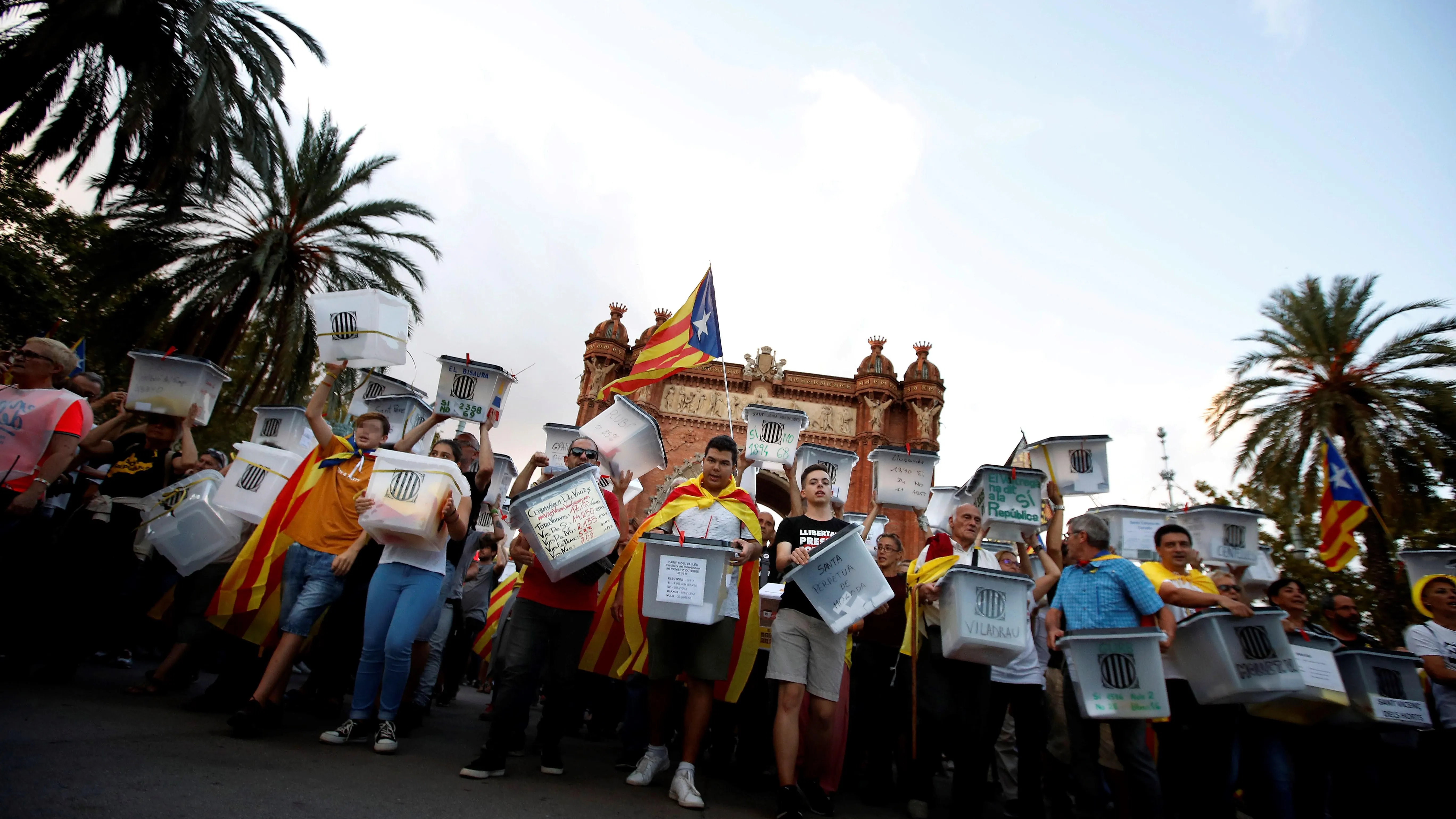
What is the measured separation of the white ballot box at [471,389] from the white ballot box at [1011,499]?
4.05 metres

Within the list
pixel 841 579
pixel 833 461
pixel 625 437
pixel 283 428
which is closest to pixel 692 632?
pixel 841 579

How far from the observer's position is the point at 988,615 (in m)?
4.49

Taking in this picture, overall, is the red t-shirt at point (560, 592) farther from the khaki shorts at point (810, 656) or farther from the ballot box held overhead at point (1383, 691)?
the ballot box held overhead at point (1383, 691)

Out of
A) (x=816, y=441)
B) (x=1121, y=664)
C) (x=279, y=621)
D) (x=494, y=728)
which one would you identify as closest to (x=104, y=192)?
(x=279, y=621)

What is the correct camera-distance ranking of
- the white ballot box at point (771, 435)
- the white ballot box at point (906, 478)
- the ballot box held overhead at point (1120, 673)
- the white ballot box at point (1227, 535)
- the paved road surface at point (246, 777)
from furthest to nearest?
the white ballot box at point (771, 435)
the white ballot box at point (1227, 535)
the white ballot box at point (906, 478)
the ballot box held overhead at point (1120, 673)
the paved road surface at point (246, 777)

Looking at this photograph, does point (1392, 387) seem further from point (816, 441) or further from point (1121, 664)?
point (816, 441)

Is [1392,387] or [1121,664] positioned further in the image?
[1392,387]

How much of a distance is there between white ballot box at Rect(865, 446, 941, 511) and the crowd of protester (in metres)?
1.04

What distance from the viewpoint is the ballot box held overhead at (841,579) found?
4.39 m

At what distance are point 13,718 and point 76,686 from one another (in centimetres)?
146

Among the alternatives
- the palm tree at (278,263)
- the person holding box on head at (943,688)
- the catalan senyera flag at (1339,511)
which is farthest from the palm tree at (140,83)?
the catalan senyera flag at (1339,511)

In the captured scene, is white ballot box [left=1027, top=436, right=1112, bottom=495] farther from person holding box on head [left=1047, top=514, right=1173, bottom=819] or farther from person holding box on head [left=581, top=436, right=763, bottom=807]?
person holding box on head [left=581, top=436, right=763, bottom=807]

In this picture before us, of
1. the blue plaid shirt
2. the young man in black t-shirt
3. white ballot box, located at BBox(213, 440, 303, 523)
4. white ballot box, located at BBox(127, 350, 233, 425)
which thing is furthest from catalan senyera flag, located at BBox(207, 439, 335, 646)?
the blue plaid shirt

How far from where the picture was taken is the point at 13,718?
4.12m
